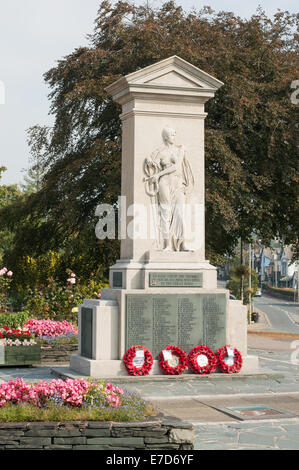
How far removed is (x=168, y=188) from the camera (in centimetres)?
1378

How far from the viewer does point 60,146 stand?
28281 millimetres

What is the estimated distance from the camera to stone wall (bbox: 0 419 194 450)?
23.6 ft

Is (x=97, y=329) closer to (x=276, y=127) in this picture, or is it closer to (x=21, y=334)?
(x=21, y=334)

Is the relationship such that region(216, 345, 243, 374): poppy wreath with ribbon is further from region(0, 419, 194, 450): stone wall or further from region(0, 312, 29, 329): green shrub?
region(0, 419, 194, 450): stone wall

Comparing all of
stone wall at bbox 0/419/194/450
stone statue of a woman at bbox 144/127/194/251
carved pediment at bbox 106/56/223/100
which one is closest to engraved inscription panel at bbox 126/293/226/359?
stone statue of a woman at bbox 144/127/194/251

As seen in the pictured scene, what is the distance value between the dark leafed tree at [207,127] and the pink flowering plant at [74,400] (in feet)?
48.7

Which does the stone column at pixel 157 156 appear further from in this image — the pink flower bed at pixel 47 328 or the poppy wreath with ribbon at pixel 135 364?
the pink flower bed at pixel 47 328

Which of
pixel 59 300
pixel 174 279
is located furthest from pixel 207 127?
pixel 174 279

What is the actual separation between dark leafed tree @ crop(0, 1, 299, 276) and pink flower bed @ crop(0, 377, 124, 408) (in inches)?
583

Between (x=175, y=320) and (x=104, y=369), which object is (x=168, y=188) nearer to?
(x=175, y=320)

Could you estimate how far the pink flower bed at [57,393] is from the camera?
7934 mm

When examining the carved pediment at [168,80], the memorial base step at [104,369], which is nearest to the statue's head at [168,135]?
the carved pediment at [168,80]
